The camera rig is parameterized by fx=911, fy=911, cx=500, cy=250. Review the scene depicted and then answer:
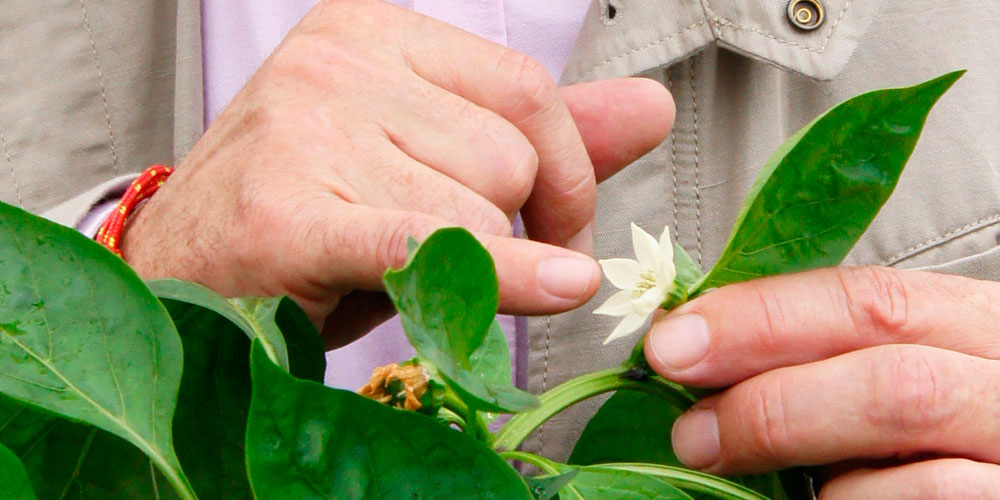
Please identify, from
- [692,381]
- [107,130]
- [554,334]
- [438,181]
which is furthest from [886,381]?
[107,130]

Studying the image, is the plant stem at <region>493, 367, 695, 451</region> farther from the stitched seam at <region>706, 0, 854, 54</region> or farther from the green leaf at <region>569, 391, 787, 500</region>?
the stitched seam at <region>706, 0, 854, 54</region>

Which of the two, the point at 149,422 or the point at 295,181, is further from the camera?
the point at 295,181

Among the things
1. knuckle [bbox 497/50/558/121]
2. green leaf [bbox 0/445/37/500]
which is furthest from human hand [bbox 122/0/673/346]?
green leaf [bbox 0/445/37/500]

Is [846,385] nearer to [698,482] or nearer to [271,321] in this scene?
[698,482]

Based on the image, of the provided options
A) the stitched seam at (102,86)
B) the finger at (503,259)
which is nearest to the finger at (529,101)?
the finger at (503,259)

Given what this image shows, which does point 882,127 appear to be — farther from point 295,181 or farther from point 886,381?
point 295,181

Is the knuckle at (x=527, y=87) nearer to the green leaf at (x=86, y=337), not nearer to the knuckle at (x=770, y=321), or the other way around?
the knuckle at (x=770, y=321)
